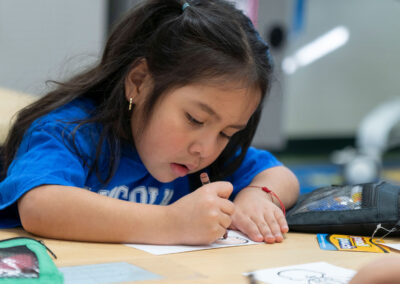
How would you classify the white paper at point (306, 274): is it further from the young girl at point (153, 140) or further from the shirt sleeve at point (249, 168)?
the shirt sleeve at point (249, 168)

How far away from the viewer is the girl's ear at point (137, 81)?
2.95 ft

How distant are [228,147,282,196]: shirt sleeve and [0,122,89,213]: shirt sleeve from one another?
32 centimetres

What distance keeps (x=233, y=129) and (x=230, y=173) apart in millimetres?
212

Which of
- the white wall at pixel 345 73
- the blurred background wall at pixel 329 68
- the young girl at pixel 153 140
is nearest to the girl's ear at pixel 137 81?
the young girl at pixel 153 140

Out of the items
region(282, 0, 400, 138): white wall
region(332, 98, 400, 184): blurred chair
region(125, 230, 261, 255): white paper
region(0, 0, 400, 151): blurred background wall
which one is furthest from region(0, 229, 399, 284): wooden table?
region(282, 0, 400, 138): white wall

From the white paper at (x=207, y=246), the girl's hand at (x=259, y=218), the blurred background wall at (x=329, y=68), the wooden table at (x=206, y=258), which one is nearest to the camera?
the wooden table at (x=206, y=258)

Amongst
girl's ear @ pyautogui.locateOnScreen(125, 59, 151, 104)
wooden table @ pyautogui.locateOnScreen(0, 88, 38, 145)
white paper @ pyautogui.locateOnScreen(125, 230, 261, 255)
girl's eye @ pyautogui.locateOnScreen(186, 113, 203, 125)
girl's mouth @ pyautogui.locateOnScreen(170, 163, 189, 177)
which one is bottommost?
white paper @ pyautogui.locateOnScreen(125, 230, 261, 255)

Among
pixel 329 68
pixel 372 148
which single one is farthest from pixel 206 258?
pixel 329 68

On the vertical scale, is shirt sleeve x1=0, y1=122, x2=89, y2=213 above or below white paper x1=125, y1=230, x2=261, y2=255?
above

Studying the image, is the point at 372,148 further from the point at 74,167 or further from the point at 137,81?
the point at 74,167

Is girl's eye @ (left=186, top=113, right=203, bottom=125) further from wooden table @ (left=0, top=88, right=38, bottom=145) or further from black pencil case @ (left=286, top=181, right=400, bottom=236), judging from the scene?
wooden table @ (left=0, top=88, right=38, bottom=145)

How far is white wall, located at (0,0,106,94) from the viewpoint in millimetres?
1886

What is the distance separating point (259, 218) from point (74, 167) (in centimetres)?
29

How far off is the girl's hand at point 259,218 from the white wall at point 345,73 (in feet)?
9.95
